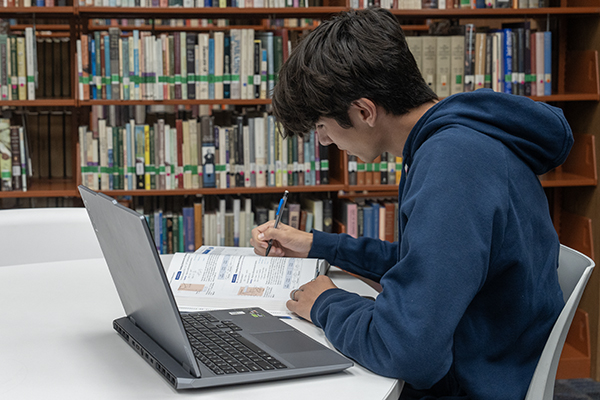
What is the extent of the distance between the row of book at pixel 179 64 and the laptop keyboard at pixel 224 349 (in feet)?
5.44

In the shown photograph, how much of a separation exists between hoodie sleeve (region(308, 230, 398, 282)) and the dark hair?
34cm

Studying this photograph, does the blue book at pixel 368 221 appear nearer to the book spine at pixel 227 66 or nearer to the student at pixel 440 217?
the book spine at pixel 227 66

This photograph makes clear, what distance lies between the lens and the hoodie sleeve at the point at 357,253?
133 cm

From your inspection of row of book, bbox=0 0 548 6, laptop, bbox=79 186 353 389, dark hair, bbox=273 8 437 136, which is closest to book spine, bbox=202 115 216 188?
row of book, bbox=0 0 548 6

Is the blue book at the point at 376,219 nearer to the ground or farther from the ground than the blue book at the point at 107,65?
nearer to the ground

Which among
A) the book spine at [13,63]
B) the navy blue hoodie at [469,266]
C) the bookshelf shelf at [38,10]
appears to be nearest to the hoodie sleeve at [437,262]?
the navy blue hoodie at [469,266]

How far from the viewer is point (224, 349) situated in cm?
86

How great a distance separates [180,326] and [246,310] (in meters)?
0.33

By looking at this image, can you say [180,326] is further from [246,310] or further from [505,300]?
[505,300]

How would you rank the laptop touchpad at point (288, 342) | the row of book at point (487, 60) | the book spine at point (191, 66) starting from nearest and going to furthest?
the laptop touchpad at point (288, 342) < the book spine at point (191, 66) < the row of book at point (487, 60)

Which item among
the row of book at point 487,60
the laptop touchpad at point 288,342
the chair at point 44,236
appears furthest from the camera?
the row of book at point 487,60

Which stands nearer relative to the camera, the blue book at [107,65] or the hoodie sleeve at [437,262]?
the hoodie sleeve at [437,262]

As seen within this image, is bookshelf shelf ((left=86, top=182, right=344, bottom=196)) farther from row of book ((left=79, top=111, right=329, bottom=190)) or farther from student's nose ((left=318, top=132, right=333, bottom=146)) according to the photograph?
student's nose ((left=318, top=132, right=333, bottom=146))

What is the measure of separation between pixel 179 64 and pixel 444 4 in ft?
3.81
